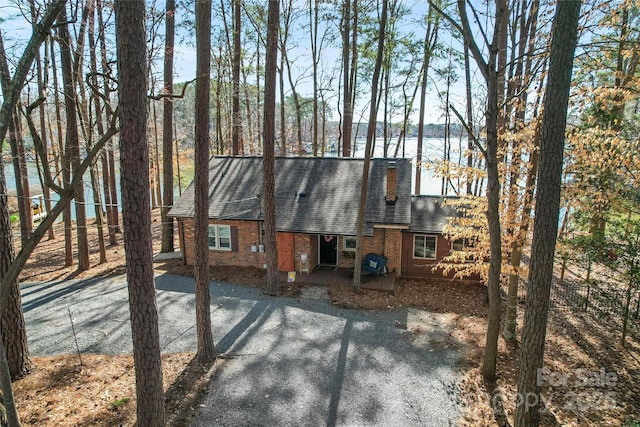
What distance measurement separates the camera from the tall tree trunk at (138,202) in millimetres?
4301

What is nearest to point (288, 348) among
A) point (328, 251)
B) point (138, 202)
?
point (138, 202)

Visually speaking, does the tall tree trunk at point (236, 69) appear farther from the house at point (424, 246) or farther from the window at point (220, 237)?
the house at point (424, 246)

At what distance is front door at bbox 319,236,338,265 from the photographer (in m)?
14.6

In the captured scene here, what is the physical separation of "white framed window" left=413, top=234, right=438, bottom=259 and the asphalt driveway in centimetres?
301

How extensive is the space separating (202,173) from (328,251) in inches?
313

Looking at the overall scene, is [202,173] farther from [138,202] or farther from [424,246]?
[424,246]

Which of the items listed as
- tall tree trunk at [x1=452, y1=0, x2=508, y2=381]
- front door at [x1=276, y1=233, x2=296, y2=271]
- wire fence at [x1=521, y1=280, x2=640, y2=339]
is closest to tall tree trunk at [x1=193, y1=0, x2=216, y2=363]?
tall tree trunk at [x1=452, y1=0, x2=508, y2=381]

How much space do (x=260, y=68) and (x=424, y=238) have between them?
15.0 metres

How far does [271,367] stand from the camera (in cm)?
776

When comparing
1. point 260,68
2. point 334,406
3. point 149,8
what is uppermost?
point 260,68

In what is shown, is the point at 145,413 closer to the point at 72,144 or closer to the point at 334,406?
the point at 334,406

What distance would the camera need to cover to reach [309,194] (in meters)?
14.7

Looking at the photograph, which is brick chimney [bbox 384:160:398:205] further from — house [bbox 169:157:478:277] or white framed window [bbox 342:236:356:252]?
white framed window [bbox 342:236:356:252]

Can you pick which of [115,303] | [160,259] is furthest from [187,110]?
[115,303]
